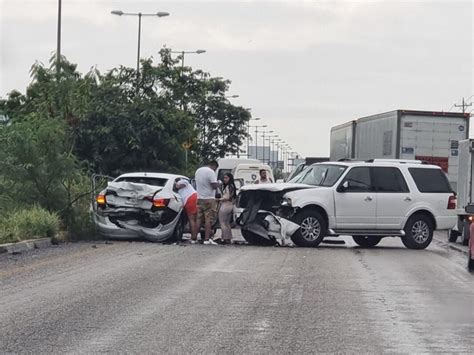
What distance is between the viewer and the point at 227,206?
67.0ft

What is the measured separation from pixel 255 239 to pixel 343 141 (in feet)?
60.4

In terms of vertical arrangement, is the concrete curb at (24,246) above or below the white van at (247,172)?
below

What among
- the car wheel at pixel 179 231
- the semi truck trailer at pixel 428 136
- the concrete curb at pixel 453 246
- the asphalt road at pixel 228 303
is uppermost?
the semi truck trailer at pixel 428 136

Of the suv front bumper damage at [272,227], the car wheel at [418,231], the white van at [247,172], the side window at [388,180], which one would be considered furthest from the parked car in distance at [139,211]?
the white van at [247,172]

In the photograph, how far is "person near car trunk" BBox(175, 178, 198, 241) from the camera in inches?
789

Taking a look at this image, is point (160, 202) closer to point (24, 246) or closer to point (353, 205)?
point (24, 246)

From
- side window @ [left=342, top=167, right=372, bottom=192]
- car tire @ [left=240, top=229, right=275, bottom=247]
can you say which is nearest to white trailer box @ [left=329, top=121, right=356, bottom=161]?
side window @ [left=342, top=167, right=372, bottom=192]

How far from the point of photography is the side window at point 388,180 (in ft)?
67.2

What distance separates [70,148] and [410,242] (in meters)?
8.17

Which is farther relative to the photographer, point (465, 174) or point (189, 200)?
point (465, 174)

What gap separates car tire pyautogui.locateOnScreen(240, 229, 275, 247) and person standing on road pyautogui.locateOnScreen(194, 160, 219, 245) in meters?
0.77

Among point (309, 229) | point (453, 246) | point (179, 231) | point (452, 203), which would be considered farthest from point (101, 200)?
point (453, 246)

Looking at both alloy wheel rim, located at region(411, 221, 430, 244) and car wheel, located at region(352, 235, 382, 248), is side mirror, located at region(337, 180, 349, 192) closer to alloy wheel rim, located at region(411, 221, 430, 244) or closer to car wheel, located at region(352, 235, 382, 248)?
alloy wheel rim, located at region(411, 221, 430, 244)

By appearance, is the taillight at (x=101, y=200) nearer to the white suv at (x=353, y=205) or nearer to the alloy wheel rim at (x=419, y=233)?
the white suv at (x=353, y=205)
